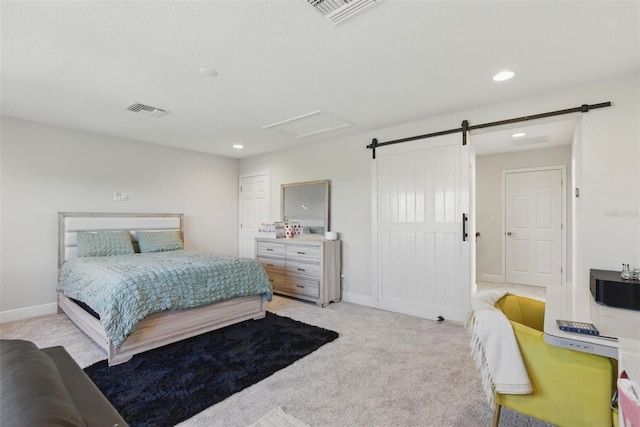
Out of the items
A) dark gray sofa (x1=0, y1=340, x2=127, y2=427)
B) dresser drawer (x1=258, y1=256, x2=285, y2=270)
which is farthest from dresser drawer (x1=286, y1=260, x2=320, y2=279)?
dark gray sofa (x1=0, y1=340, x2=127, y2=427)

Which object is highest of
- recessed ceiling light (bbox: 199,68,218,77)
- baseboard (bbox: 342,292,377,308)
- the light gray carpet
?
recessed ceiling light (bbox: 199,68,218,77)

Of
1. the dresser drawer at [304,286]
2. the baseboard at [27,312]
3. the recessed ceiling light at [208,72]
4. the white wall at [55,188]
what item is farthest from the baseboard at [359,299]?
the baseboard at [27,312]

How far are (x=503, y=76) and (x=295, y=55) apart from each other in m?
1.71

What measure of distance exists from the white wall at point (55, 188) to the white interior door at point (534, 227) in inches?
213

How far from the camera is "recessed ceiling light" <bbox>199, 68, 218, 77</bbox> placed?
7.89 feet

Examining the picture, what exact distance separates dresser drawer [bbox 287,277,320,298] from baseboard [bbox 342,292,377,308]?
0.47 metres

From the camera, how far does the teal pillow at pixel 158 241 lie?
425 centimetres

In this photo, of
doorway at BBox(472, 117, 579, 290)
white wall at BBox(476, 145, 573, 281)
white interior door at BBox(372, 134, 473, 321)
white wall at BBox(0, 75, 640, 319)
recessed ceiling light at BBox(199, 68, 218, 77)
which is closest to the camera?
recessed ceiling light at BBox(199, 68, 218, 77)

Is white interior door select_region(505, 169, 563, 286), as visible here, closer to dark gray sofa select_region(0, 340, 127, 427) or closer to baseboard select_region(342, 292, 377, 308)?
baseboard select_region(342, 292, 377, 308)

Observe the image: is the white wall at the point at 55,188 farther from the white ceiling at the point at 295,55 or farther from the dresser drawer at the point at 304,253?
the dresser drawer at the point at 304,253

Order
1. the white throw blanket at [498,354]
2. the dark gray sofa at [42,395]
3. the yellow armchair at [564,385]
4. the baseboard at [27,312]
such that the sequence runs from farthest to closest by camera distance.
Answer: the baseboard at [27,312] → the white throw blanket at [498,354] → the yellow armchair at [564,385] → the dark gray sofa at [42,395]

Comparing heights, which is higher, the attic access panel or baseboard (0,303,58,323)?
the attic access panel

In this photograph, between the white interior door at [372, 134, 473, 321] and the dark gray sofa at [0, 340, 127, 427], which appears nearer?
the dark gray sofa at [0, 340, 127, 427]

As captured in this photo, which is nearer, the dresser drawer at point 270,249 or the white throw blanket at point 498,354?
the white throw blanket at point 498,354
